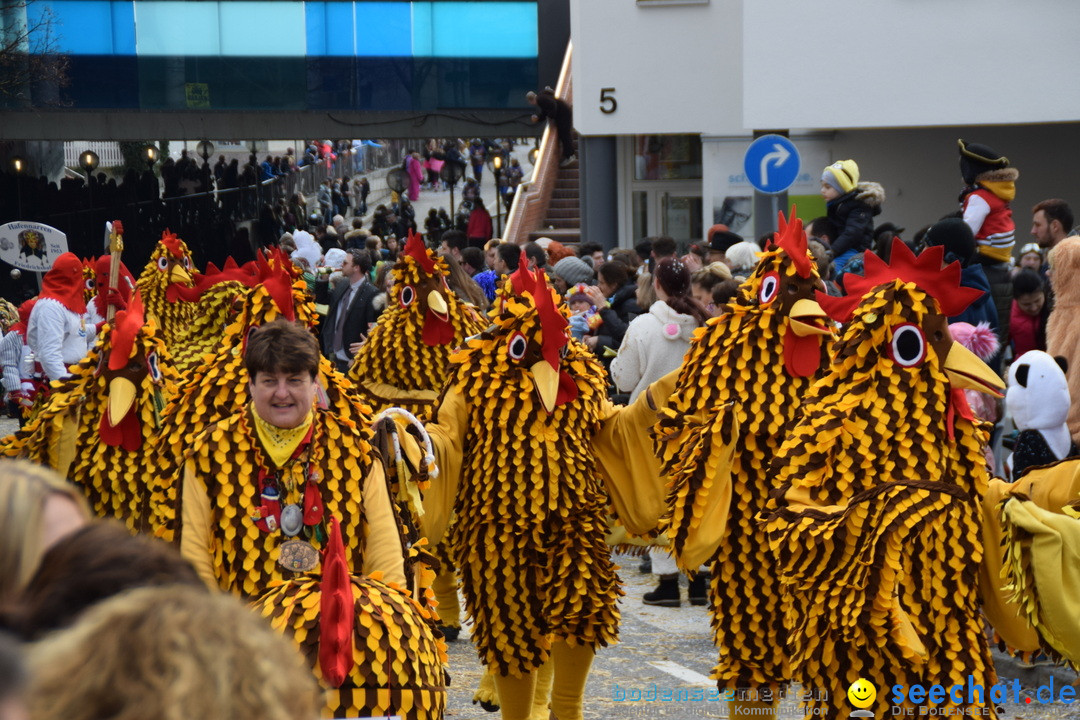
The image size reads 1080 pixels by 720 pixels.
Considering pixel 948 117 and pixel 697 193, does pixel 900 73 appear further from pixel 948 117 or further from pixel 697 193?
pixel 697 193

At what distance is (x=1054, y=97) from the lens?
14570 millimetres

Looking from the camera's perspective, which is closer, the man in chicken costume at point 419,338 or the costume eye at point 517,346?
the costume eye at point 517,346

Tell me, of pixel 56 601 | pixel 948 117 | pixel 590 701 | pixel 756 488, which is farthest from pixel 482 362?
pixel 948 117

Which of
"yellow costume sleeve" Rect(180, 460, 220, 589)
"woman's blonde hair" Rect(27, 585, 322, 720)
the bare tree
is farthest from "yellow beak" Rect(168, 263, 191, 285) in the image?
the bare tree

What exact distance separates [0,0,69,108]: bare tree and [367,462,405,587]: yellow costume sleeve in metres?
18.6

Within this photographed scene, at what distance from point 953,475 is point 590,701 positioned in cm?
269

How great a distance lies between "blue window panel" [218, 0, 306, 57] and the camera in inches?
930

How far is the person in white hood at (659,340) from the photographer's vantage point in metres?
7.75

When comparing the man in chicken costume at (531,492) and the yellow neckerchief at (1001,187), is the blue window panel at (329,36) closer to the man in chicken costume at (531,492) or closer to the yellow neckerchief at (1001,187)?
the yellow neckerchief at (1001,187)

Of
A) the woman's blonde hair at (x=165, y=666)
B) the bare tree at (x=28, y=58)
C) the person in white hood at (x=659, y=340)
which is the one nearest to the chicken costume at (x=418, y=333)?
the person in white hood at (x=659, y=340)

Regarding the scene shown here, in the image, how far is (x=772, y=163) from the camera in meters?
10.7

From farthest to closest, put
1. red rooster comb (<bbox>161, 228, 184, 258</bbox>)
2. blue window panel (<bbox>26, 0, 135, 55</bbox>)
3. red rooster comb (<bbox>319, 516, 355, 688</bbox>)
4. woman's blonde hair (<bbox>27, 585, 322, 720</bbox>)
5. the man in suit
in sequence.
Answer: blue window panel (<bbox>26, 0, 135, 55</bbox>) → the man in suit → red rooster comb (<bbox>161, 228, 184, 258</bbox>) → red rooster comb (<bbox>319, 516, 355, 688</bbox>) → woman's blonde hair (<bbox>27, 585, 322, 720</bbox>)

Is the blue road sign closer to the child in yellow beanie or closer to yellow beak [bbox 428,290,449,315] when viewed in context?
the child in yellow beanie

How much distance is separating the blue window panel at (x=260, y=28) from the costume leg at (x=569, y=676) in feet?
63.8
